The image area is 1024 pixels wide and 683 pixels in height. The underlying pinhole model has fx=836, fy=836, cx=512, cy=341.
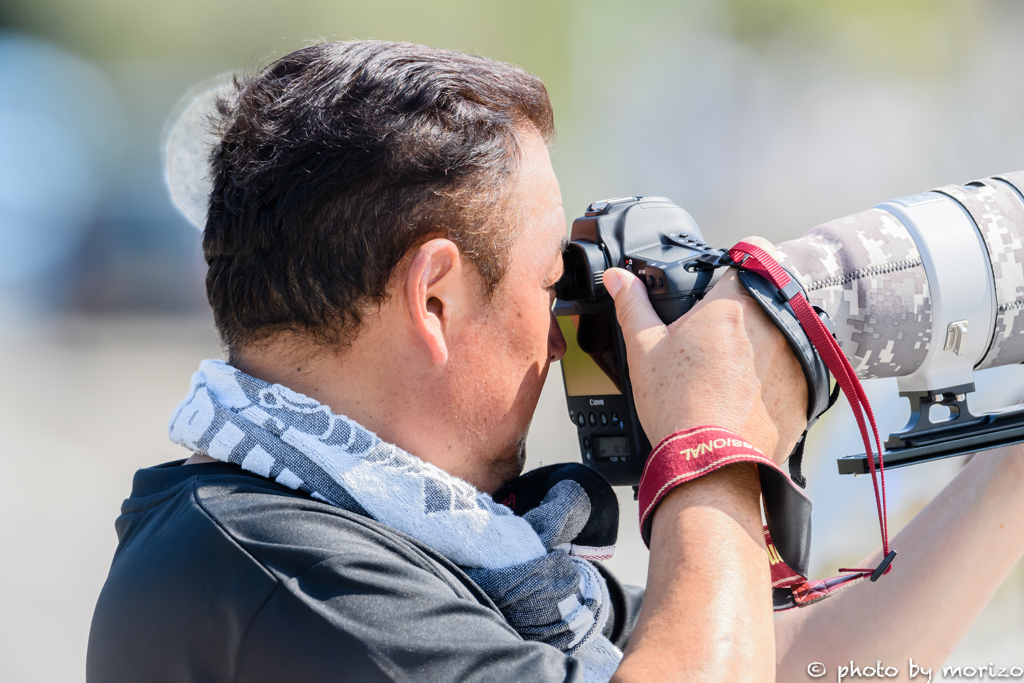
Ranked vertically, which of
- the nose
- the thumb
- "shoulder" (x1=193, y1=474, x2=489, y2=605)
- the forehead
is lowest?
"shoulder" (x1=193, y1=474, x2=489, y2=605)

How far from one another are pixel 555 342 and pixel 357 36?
12.3ft

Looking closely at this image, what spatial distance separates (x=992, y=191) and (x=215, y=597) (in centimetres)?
112

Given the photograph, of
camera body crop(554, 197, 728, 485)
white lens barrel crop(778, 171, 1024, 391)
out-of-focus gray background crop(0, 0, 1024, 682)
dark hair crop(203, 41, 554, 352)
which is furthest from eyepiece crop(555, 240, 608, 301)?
out-of-focus gray background crop(0, 0, 1024, 682)

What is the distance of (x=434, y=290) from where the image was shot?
1.04 m

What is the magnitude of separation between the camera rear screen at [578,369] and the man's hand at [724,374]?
0.17 metres

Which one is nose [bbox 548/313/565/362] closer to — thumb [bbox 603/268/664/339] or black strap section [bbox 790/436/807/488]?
thumb [bbox 603/268/664/339]

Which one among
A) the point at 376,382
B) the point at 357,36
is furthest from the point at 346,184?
the point at 357,36

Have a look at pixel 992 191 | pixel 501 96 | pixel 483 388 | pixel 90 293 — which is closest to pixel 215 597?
pixel 483 388

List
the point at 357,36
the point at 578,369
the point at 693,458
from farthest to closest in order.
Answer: the point at 357,36 → the point at 578,369 → the point at 693,458

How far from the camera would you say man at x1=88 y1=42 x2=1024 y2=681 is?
839 millimetres

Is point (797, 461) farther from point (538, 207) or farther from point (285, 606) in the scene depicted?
point (285, 606)

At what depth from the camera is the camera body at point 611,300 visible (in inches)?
45.4

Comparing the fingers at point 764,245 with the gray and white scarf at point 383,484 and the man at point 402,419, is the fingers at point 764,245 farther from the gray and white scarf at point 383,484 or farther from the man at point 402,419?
the gray and white scarf at point 383,484

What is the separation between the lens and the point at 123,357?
8195mm
